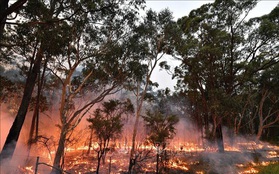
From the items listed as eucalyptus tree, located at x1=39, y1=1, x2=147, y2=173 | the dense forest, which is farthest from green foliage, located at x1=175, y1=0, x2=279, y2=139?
eucalyptus tree, located at x1=39, y1=1, x2=147, y2=173

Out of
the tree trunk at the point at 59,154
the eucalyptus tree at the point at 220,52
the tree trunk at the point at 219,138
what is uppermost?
the eucalyptus tree at the point at 220,52

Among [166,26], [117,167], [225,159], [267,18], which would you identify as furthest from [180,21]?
[117,167]

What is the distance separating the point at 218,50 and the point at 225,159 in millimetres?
8199

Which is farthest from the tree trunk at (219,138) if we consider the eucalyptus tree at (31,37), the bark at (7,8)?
the bark at (7,8)

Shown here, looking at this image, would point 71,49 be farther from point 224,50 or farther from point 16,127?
point 224,50

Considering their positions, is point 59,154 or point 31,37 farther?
point 59,154

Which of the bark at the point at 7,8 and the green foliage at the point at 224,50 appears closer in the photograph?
the bark at the point at 7,8

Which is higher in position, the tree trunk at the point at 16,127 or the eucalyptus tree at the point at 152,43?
the eucalyptus tree at the point at 152,43

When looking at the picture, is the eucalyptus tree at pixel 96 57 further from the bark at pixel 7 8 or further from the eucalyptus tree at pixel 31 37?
the bark at pixel 7 8

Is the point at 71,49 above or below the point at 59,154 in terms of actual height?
above

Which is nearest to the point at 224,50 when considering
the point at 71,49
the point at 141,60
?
the point at 141,60

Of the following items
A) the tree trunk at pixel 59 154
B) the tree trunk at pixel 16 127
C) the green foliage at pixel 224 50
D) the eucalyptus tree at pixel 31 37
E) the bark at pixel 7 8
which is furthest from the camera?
the green foliage at pixel 224 50

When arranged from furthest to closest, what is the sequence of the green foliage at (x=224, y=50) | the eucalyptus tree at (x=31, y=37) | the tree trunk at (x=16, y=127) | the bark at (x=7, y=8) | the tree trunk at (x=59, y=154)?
the green foliage at (x=224, y=50) → the tree trunk at (x=59, y=154) → the tree trunk at (x=16, y=127) → the eucalyptus tree at (x=31, y=37) → the bark at (x=7, y=8)

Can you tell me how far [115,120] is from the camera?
15.5 meters
